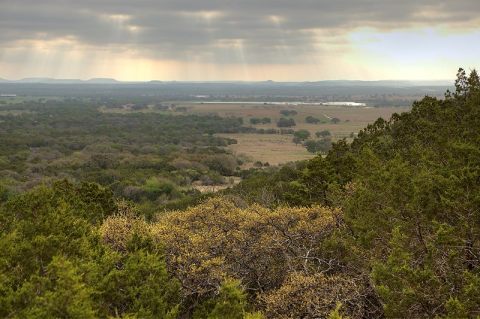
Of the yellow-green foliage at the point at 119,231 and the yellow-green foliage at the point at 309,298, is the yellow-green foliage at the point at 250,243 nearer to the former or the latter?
the yellow-green foliage at the point at 119,231

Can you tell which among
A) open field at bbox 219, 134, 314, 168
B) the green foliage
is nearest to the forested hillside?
the green foliage

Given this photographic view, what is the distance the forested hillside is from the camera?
704 inches

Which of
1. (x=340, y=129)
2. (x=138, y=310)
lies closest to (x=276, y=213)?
(x=138, y=310)

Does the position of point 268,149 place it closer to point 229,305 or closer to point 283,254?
point 283,254

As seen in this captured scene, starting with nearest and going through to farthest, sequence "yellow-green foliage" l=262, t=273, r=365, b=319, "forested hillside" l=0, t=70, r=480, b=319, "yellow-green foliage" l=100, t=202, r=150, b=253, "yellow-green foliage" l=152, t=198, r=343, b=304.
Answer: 1. "forested hillside" l=0, t=70, r=480, b=319
2. "yellow-green foliage" l=262, t=273, r=365, b=319
3. "yellow-green foliage" l=152, t=198, r=343, b=304
4. "yellow-green foliage" l=100, t=202, r=150, b=253

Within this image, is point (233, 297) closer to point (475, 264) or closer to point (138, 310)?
point (138, 310)

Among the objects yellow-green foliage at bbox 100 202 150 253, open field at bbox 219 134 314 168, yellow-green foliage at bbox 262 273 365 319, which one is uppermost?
yellow-green foliage at bbox 100 202 150 253

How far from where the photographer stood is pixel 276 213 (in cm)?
2650

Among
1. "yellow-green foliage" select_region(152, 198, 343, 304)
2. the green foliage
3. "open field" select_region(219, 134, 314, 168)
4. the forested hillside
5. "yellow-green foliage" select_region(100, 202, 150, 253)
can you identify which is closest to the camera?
the forested hillside

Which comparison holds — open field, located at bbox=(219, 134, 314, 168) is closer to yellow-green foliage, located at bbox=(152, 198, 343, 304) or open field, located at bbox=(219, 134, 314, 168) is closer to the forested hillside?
yellow-green foliage, located at bbox=(152, 198, 343, 304)

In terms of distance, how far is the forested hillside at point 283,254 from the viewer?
704 inches

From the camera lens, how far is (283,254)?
85.3 ft

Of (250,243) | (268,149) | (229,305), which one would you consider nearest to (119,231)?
(250,243)

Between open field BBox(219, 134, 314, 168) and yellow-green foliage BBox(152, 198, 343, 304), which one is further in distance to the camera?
open field BBox(219, 134, 314, 168)
